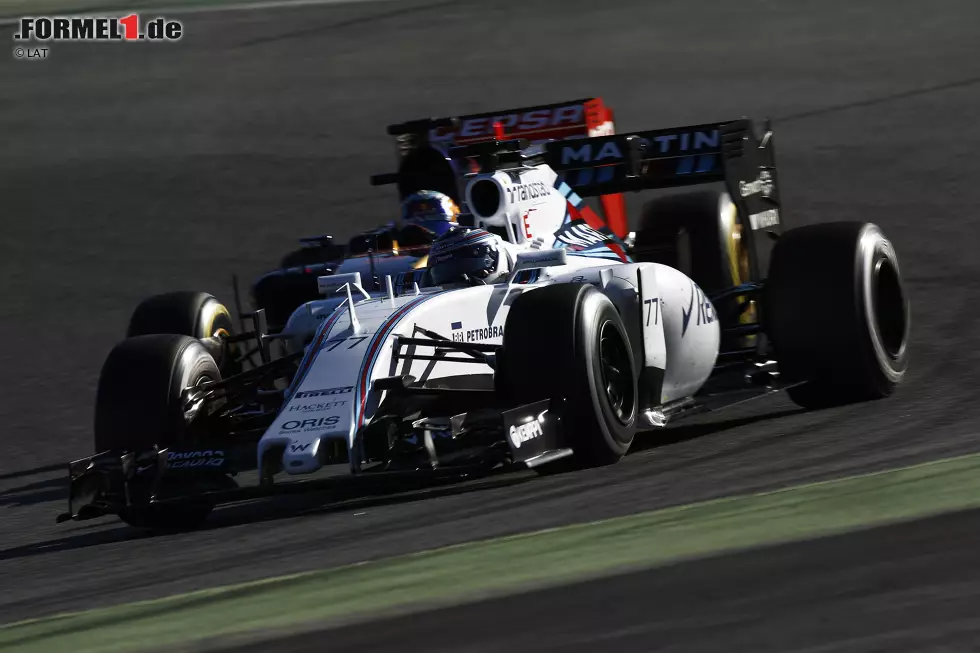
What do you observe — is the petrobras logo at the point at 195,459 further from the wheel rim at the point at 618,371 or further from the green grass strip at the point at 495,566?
the wheel rim at the point at 618,371

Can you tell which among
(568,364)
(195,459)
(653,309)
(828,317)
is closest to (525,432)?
(568,364)

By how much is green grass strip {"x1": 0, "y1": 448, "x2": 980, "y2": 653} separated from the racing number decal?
2309 mm

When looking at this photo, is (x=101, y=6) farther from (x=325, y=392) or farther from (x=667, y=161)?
(x=325, y=392)

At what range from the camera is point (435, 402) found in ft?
27.1

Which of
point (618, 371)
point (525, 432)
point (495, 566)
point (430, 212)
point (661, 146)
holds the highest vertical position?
point (661, 146)

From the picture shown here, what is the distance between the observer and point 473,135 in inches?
475

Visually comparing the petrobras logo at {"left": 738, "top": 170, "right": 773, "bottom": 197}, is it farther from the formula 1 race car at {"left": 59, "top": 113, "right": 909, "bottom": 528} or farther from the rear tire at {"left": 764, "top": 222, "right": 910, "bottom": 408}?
the rear tire at {"left": 764, "top": 222, "right": 910, "bottom": 408}

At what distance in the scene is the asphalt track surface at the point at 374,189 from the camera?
746 cm

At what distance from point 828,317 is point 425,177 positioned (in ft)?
12.5

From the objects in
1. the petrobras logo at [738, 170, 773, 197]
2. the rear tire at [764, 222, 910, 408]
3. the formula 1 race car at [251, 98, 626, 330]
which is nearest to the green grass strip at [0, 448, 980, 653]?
the rear tire at [764, 222, 910, 408]

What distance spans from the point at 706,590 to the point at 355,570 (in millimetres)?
1500

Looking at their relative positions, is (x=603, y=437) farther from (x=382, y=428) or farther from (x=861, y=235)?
(x=861, y=235)

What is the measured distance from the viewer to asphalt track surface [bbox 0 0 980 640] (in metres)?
7.46

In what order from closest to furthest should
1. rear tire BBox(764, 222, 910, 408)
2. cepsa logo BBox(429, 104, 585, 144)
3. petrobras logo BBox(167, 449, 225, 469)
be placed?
petrobras logo BBox(167, 449, 225, 469)
rear tire BBox(764, 222, 910, 408)
cepsa logo BBox(429, 104, 585, 144)
